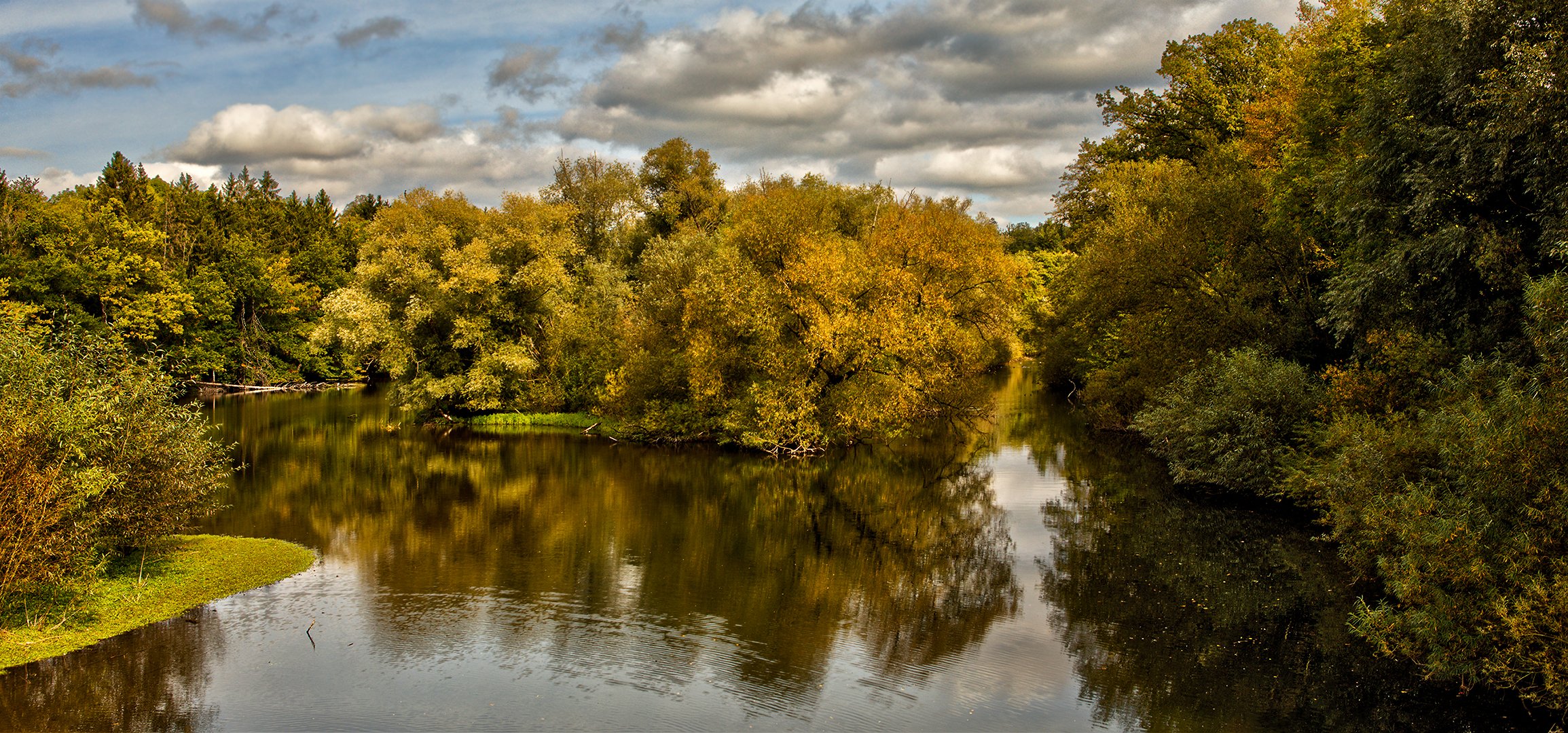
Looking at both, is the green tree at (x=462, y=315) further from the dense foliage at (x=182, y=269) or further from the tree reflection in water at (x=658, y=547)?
the dense foliage at (x=182, y=269)

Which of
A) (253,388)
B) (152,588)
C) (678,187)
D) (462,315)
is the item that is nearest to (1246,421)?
(152,588)

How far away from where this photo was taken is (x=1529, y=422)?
1378 cm

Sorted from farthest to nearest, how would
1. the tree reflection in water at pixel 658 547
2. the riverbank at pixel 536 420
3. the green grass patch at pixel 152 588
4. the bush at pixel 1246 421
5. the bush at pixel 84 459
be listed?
the riverbank at pixel 536 420
the bush at pixel 1246 421
the tree reflection in water at pixel 658 547
the green grass patch at pixel 152 588
the bush at pixel 84 459

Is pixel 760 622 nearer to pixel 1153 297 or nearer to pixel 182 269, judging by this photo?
pixel 1153 297

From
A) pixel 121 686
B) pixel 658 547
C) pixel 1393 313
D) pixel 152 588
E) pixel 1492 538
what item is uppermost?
pixel 1393 313

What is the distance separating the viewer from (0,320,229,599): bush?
586 inches

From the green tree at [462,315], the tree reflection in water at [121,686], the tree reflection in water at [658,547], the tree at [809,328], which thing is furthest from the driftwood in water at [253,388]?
the tree reflection in water at [121,686]

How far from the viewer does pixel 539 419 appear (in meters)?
48.6

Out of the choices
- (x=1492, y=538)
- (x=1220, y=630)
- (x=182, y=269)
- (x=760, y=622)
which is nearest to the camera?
(x=1492, y=538)

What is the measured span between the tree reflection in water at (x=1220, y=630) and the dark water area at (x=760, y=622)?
7 cm

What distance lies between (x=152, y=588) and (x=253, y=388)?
54501mm

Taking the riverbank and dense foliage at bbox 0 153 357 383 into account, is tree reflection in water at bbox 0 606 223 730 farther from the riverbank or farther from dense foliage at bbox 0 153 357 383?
dense foliage at bbox 0 153 357 383

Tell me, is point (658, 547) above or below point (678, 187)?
below

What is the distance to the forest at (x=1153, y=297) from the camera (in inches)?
621
